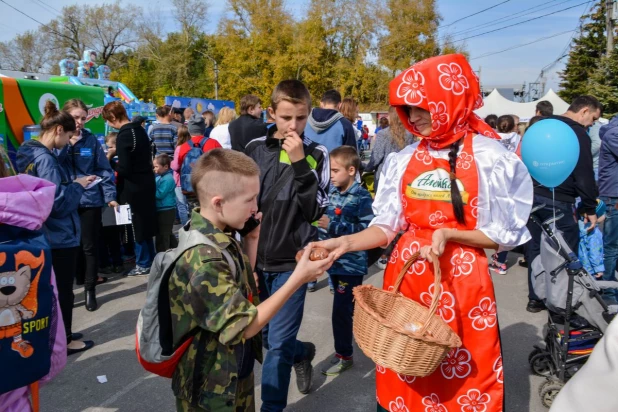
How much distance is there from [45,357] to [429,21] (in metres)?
40.0

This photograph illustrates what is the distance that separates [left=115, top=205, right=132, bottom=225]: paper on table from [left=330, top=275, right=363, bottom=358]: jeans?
334cm

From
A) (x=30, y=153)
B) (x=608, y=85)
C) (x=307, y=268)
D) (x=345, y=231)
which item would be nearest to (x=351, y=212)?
(x=345, y=231)

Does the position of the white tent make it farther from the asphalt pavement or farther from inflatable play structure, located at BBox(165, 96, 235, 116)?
the asphalt pavement

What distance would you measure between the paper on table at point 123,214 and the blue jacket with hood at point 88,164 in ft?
1.92

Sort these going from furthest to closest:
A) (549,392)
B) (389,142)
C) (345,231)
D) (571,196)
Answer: (389,142)
(571,196)
(345,231)
(549,392)

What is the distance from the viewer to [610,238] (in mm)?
5836

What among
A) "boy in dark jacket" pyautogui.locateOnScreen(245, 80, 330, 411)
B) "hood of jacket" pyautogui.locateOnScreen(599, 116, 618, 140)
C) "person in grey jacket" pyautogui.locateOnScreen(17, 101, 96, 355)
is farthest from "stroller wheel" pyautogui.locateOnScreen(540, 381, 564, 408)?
"person in grey jacket" pyautogui.locateOnScreen(17, 101, 96, 355)

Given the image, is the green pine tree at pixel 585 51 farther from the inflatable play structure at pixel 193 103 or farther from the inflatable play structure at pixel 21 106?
the inflatable play structure at pixel 21 106

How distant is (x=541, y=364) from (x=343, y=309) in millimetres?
1610

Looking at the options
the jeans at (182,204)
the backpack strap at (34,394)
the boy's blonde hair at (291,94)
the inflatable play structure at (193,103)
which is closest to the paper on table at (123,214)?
the jeans at (182,204)

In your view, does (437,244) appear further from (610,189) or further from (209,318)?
(610,189)

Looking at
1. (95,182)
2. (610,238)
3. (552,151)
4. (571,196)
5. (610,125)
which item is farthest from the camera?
(610,238)

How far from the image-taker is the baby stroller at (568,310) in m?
3.48

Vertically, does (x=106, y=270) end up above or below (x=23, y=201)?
below
